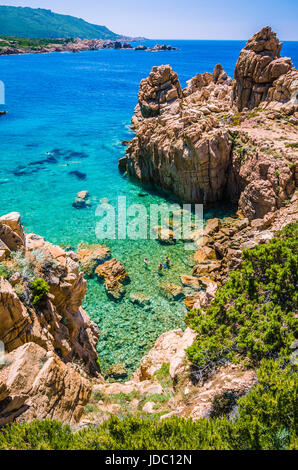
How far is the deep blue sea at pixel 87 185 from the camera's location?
2175 cm

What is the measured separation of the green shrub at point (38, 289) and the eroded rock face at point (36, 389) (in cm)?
243

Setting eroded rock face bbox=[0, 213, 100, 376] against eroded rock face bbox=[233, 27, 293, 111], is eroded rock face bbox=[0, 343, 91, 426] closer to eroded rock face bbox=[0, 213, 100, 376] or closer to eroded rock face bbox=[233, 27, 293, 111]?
eroded rock face bbox=[0, 213, 100, 376]

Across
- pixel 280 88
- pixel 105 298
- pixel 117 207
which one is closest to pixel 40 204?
pixel 117 207

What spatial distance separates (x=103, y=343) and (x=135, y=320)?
2.86m

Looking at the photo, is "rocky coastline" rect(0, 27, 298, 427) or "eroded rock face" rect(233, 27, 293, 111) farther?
"eroded rock face" rect(233, 27, 293, 111)

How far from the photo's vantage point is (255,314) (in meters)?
11.9

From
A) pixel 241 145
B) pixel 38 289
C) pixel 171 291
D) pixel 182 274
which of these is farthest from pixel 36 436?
pixel 241 145

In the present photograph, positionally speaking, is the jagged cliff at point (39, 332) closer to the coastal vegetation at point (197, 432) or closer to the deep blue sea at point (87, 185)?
the coastal vegetation at point (197, 432)

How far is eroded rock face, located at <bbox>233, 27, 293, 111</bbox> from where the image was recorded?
4225cm

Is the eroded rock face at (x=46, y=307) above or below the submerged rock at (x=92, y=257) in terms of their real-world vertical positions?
above

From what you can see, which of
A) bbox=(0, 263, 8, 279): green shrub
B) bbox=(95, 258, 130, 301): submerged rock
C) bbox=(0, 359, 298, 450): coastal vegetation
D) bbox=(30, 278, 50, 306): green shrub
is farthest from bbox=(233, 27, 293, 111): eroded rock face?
bbox=(0, 359, 298, 450): coastal vegetation

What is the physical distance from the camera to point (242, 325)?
12617mm
